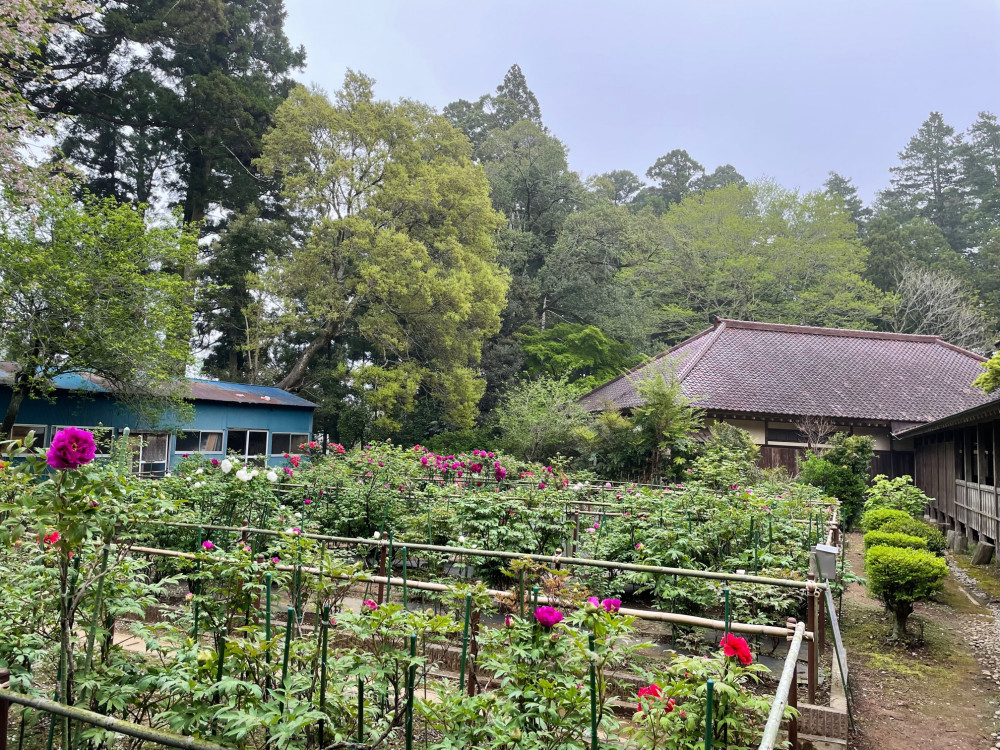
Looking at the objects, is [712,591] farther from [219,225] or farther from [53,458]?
[219,225]

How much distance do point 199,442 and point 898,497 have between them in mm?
16867

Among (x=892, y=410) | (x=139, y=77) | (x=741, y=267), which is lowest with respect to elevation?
(x=892, y=410)

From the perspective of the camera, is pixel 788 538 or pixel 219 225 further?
pixel 219 225

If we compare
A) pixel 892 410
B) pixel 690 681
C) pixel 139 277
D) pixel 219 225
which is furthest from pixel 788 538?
pixel 219 225

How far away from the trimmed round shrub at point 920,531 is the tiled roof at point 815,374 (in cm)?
778

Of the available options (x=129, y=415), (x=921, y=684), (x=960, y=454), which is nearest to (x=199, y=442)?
(x=129, y=415)

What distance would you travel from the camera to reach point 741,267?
97.5 ft

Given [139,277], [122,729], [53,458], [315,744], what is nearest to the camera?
[122,729]

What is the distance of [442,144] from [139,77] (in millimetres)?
11985

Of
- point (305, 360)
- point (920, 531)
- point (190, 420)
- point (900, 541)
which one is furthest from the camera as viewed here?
point (305, 360)

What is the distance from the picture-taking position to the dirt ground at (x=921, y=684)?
4410mm

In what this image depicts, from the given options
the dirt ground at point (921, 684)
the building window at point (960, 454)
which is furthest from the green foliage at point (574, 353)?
the dirt ground at point (921, 684)

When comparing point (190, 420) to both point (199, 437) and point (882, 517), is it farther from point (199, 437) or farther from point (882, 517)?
point (882, 517)

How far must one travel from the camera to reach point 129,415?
616 inches
